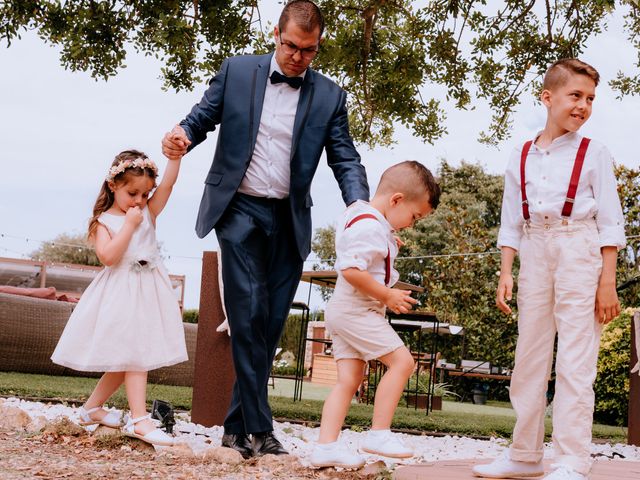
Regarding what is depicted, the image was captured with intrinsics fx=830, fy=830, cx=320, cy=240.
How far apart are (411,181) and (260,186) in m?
0.75

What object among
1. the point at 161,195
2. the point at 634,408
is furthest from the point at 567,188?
the point at 634,408

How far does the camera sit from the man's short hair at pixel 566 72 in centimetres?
308

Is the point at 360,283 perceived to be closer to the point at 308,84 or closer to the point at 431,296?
the point at 308,84

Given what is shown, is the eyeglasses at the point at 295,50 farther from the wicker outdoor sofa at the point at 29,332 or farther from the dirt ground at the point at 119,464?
the wicker outdoor sofa at the point at 29,332

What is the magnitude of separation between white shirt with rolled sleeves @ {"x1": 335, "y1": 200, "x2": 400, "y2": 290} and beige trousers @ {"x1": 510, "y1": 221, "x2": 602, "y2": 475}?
1.73 feet

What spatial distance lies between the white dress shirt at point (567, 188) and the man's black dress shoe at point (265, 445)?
1313 millimetres

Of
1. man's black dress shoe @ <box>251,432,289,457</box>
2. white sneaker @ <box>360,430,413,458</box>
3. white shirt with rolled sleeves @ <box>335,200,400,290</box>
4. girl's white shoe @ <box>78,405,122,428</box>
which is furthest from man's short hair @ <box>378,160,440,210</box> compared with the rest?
girl's white shoe @ <box>78,405,122,428</box>

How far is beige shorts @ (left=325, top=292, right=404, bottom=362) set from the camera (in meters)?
3.13

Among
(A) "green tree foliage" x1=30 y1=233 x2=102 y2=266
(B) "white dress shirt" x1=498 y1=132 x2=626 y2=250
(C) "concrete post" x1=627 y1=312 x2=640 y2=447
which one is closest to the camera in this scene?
(B) "white dress shirt" x1=498 y1=132 x2=626 y2=250

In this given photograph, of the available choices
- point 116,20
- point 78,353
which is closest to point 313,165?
point 78,353

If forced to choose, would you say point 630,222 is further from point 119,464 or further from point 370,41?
point 119,464

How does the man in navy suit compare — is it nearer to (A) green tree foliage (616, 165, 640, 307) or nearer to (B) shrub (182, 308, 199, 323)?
(A) green tree foliage (616, 165, 640, 307)

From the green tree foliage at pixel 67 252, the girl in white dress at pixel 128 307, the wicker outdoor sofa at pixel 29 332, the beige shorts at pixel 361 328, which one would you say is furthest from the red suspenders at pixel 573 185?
the green tree foliage at pixel 67 252

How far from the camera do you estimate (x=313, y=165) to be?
3.65m
